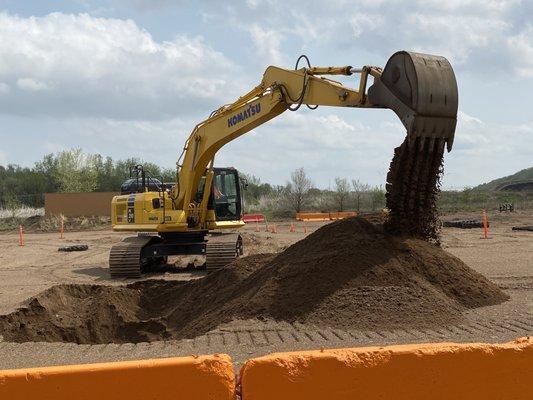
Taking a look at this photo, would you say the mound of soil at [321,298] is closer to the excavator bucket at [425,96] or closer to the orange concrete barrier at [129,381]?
the excavator bucket at [425,96]

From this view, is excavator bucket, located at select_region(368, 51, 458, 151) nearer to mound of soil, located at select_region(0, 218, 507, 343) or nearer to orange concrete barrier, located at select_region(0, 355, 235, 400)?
mound of soil, located at select_region(0, 218, 507, 343)

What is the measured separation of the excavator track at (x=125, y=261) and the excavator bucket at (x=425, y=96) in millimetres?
8197

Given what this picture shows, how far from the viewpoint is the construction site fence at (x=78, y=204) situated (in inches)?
1878

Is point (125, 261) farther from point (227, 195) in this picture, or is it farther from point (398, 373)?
point (398, 373)

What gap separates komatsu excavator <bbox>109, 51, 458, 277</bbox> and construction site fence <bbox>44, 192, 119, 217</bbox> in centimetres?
3234

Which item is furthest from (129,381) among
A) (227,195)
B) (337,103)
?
(227,195)

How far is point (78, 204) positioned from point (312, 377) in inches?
1869

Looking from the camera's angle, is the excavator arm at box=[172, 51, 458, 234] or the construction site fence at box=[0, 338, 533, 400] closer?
the construction site fence at box=[0, 338, 533, 400]

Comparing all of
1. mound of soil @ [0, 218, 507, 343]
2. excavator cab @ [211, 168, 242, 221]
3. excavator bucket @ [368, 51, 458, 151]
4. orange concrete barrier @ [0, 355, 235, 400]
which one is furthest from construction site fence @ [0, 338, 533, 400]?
excavator cab @ [211, 168, 242, 221]

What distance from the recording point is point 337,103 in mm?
10539

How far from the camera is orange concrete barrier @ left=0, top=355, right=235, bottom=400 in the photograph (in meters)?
2.93

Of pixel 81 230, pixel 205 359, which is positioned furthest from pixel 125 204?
pixel 81 230

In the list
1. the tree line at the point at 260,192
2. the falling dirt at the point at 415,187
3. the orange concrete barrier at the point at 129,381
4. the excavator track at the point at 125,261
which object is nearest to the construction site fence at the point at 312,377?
the orange concrete barrier at the point at 129,381

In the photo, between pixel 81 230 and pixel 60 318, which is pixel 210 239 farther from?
pixel 81 230
